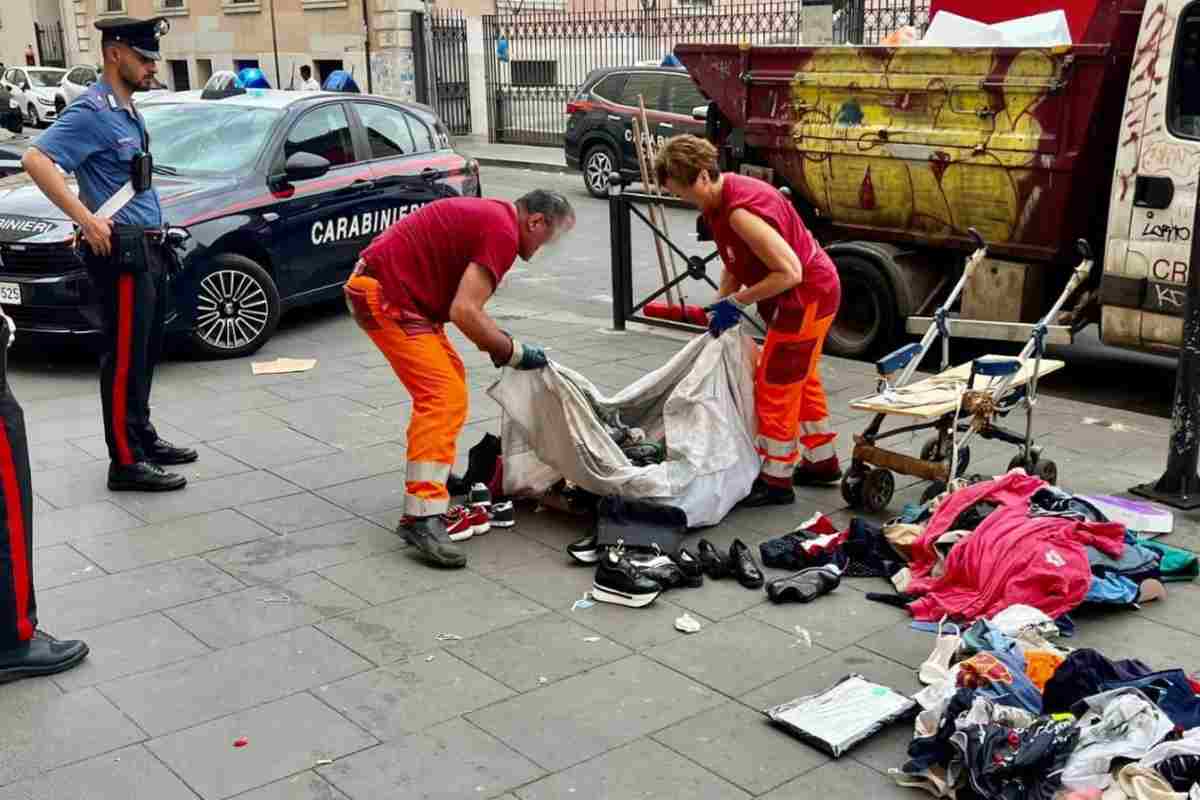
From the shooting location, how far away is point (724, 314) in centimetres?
609

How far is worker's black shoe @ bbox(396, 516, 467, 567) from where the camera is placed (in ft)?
17.8

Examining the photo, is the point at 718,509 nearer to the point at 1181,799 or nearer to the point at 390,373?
the point at 1181,799

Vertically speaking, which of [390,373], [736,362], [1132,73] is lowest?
[390,373]

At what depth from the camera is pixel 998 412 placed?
233 inches

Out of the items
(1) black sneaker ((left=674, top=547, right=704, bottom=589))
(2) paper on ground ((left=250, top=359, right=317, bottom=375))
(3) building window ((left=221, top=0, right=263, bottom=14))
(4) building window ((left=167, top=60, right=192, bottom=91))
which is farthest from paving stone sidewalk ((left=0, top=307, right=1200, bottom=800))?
(4) building window ((left=167, top=60, right=192, bottom=91))

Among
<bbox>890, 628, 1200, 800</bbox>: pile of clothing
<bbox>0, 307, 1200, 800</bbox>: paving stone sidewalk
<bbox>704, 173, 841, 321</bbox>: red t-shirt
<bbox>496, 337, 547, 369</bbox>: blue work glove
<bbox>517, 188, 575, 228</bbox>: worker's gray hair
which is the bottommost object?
<bbox>0, 307, 1200, 800</bbox>: paving stone sidewalk

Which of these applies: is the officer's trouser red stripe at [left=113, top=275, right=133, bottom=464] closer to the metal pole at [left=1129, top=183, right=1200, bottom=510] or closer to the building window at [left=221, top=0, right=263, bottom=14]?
the metal pole at [left=1129, top=183, right=1200, bottom=510]

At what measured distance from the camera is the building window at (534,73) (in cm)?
2834

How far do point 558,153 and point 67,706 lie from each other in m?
21.6

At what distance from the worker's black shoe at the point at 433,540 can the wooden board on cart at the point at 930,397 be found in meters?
1.80

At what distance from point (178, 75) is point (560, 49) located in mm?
13529

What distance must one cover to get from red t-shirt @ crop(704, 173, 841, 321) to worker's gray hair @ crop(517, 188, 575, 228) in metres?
0.85

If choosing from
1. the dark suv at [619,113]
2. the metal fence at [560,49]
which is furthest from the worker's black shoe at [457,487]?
the metal fence at [560,49]

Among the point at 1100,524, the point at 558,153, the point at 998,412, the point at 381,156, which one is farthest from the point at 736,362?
the point at 558,153
